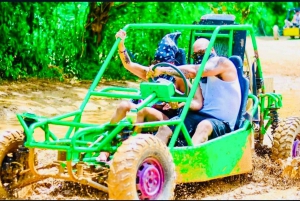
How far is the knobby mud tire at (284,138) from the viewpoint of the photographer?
24.0 feet

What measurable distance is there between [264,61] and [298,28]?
34.3 ft

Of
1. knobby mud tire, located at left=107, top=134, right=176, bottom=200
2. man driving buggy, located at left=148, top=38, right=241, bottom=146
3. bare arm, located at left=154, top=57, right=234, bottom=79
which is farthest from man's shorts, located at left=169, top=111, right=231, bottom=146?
knobby mud tire, located at left=107, top=134, right=176, bottom=200

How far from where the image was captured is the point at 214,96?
6.46m

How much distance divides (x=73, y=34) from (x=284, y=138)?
7189 millimetres

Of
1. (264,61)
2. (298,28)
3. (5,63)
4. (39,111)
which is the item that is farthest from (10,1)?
(298,28)

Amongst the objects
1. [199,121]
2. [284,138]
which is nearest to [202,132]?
[199,121]

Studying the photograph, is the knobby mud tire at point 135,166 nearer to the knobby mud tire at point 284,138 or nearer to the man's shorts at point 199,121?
the man's shorts at point 199,121

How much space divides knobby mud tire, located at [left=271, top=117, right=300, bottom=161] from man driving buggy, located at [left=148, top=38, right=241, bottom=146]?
0.99m

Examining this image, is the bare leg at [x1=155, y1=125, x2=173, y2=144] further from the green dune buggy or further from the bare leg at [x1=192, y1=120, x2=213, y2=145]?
the bare leg at [x1=192, y1=120, x2=213, y2=145]

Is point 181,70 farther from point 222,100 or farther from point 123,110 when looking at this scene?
point 123,110

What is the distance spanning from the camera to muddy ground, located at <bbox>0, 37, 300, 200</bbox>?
20.0 ft

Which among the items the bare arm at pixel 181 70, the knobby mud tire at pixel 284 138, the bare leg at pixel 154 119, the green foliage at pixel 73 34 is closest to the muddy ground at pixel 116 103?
the knobby mud tire at pixel 284 138

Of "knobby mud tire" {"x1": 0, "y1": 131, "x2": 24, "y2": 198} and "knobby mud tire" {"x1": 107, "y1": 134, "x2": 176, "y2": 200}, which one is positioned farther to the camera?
"knobby mud tire" {"x1": 0, "y1": 131, "x2": 24, "y2": 198}

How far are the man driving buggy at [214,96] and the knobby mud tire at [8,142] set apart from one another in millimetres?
1142
